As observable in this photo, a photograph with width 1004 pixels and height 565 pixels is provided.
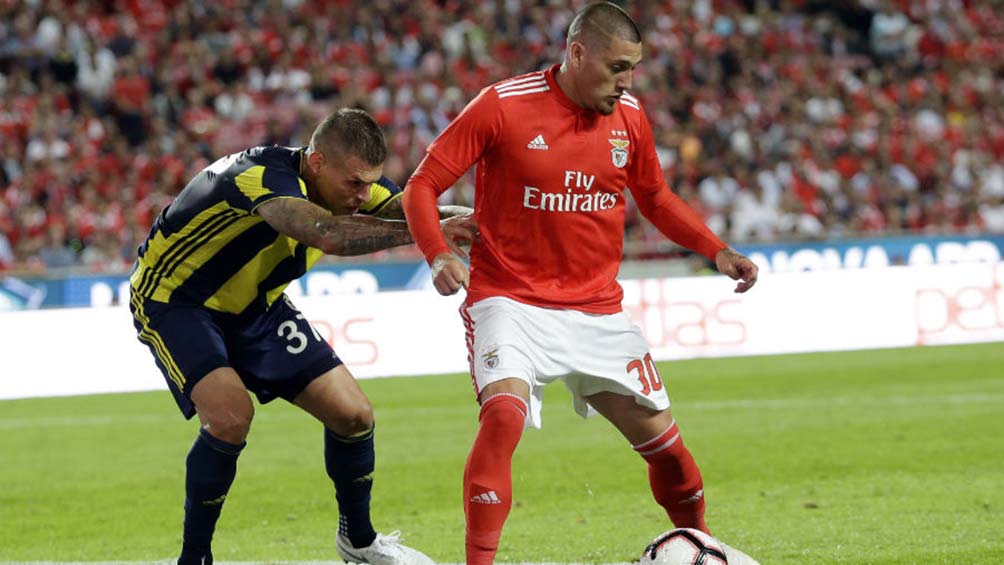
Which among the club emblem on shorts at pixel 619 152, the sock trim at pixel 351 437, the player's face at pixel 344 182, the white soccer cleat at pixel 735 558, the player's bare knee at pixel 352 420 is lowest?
the white soccer cleat at pixel 735 558

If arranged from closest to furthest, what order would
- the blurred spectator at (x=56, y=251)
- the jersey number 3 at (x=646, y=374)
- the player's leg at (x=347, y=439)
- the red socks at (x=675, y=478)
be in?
1. the jersey number 3 at (x=646, y=374)
2. the red socks at (x=675, y=478)
3. the player's leg at (x=347, y=439)
4. the blurred spectator at (x=56, y=251)

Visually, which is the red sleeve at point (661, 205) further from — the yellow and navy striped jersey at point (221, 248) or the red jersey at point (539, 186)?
the yellow and navy striped jersey at point (221, 248)

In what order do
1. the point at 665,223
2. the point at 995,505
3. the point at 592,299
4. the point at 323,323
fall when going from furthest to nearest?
the point at 323,323, the point at 995,505, the point at 665,223, the point at 592,299

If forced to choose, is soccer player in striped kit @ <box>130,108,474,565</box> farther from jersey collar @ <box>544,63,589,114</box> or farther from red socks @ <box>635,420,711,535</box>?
red socks @ <box>635,420,711,535</box>

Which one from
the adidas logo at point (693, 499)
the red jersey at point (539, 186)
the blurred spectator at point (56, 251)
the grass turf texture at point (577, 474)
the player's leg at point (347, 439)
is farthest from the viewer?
the blurred spectator at point (56, 251)

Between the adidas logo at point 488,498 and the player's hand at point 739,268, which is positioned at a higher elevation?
the player's hand at point 739,268

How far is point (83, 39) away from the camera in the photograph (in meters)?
21.0

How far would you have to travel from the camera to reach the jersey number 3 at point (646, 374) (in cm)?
531

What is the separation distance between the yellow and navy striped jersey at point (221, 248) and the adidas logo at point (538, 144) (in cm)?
83

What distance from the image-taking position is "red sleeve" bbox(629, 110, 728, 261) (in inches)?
219

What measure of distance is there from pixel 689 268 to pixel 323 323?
4.87m

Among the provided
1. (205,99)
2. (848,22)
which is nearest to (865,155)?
(848,22)

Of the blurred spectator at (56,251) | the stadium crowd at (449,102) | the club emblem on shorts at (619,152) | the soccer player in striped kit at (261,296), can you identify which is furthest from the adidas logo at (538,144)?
the blurred spectator at (56,251)

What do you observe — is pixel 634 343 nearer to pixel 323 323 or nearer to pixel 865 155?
pixel 323 323
